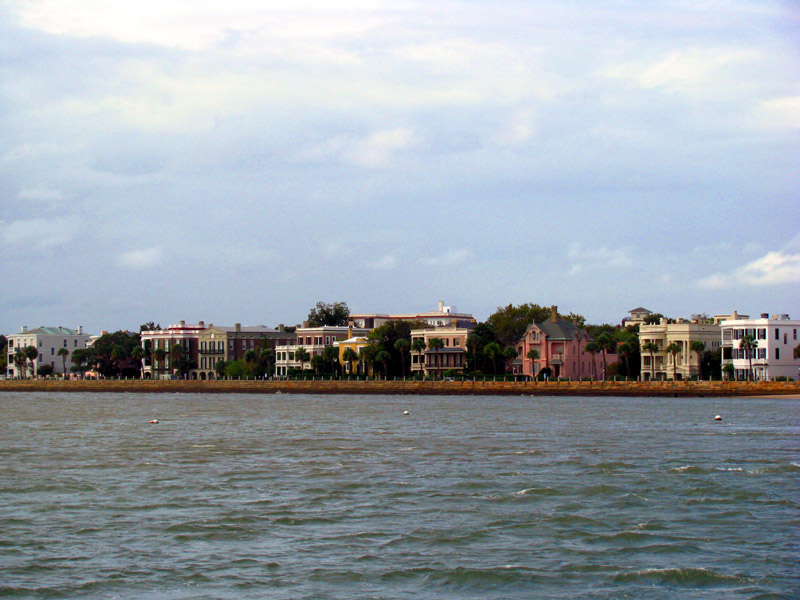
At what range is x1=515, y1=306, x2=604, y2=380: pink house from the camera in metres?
132

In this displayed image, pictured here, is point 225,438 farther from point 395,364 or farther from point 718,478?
point 395,364

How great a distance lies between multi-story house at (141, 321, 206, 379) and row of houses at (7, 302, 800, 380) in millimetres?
161

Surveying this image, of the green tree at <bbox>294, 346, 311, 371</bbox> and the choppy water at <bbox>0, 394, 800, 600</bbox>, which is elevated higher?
the green tree at <bbox>294, 346, 311, 371</bbox>

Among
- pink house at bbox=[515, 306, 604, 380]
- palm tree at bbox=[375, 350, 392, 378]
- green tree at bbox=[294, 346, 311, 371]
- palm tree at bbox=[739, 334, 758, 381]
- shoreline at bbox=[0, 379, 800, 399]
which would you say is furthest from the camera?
green tree at bbox=[294, 346, 311, 371]

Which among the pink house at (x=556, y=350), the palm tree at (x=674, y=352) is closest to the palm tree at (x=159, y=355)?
the pink house at (x=556, y=350)

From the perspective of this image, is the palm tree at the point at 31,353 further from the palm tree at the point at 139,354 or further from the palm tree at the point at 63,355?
the palm tree at the point at 139,354

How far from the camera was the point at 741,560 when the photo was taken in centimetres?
2091

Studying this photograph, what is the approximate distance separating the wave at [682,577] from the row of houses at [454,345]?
308 ft

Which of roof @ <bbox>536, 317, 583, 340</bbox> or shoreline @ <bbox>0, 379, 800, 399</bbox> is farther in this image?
roof @ <bbox>536, 317, 583, 340</bbox>

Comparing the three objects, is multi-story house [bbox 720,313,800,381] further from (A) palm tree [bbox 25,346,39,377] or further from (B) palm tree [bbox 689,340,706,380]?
(A) palm tree [bbox 25,346,39,377]

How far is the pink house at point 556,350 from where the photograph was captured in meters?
132

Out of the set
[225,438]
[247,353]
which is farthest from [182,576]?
[247,353]

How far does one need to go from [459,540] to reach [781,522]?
7.93m

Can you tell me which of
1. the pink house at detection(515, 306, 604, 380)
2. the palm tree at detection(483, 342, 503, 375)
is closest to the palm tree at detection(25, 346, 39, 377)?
the palm tree at detection(483, 342, 503, 375)
